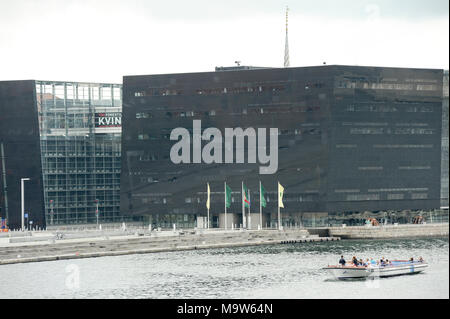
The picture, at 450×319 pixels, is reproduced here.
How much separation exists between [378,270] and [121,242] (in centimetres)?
4718

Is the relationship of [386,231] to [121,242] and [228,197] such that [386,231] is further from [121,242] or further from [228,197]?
[121,242]

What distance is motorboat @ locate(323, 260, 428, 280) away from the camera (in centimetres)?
12538

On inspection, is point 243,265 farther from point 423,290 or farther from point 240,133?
point 240,133

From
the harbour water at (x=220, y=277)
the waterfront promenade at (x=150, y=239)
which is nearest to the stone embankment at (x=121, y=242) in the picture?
the waterfront promenade at (x=150, y=239)

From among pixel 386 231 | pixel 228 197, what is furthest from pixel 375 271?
pixel 386 231

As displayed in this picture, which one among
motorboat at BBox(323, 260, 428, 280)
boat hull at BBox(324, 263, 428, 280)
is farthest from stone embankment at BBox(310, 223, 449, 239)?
boat hull at BBox(324, 263, 428, 280)

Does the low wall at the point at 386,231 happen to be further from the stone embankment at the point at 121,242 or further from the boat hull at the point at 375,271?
the boat hull at the point at 375,271

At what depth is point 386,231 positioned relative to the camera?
194875 mm

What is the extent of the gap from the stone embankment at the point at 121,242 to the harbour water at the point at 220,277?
3.63 meters

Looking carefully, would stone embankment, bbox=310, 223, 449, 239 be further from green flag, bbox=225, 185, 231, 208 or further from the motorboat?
the motorboat

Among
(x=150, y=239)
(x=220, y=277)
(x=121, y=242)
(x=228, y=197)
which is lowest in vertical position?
(x=150, y=239)

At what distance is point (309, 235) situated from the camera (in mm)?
189250

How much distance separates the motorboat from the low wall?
5856 centimetres
